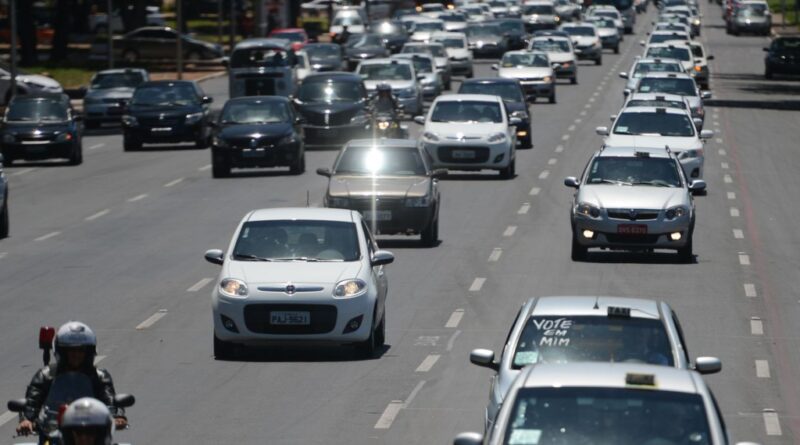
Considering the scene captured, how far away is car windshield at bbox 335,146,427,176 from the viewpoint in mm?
29672

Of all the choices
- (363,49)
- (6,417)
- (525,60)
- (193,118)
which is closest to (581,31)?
(363,49)

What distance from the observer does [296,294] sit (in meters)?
18.6

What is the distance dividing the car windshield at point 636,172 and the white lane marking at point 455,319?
20.4 feet

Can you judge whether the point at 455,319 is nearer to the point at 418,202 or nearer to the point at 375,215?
the point at 418,202

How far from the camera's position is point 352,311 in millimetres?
18594

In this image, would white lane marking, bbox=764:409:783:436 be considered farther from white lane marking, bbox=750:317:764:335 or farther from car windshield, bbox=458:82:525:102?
car windshield, bbox=458:82:525:102

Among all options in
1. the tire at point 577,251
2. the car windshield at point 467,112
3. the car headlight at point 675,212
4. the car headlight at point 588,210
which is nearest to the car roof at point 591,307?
the car headlight at point 588,210

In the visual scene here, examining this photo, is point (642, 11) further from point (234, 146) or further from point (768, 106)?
point (234, 146)

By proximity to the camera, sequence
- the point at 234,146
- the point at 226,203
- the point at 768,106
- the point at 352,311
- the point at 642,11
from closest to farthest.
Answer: the point at 352,311 < the point at 226,203 < the point at 234,146 < the point at 768,106 < the point at 642,11

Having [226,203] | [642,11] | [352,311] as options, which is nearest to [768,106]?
[226,203]

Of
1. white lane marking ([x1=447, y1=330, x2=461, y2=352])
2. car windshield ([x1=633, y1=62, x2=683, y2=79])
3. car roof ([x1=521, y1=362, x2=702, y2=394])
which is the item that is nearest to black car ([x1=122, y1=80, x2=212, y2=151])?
car windshield ([x1=633, y1=62, x2=683, y2=79])

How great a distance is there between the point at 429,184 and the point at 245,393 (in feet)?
41.5

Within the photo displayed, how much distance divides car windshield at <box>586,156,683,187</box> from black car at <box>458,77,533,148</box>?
17.7 m

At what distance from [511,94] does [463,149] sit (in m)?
7.87
